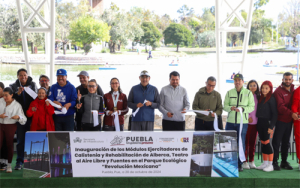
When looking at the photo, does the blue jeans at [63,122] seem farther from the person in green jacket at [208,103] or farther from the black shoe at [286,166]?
the black shoe at [286,166]

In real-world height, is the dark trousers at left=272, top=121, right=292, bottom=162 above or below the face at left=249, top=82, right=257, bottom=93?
below

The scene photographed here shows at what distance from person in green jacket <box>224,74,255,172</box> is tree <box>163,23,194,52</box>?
26.0ft

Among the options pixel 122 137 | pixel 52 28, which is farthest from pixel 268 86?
pixel 52 28

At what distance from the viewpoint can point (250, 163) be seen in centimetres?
363

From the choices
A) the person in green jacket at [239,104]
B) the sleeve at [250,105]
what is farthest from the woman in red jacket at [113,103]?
A: the sleeve at [250,105]

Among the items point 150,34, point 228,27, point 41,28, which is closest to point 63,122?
point 41,28

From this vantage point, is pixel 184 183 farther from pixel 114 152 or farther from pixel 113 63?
pixel 113 63

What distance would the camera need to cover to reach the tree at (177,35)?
1103 centimetres

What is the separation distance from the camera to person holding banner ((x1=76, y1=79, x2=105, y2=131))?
3.48 metres

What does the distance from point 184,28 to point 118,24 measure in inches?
117

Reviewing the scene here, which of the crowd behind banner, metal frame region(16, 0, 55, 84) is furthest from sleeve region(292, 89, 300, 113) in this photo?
metal frame region(16, 0, 55, 84)

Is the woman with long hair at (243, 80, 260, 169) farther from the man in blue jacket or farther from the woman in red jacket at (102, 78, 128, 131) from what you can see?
the man in blue jacket

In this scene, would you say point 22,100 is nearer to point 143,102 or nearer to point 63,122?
point 63,122

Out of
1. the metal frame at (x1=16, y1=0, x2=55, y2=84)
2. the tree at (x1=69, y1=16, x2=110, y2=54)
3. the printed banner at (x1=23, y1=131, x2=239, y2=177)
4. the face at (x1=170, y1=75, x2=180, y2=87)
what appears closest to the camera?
the printed banner at (x1=23, y1=131, x2=239, y2=177)
